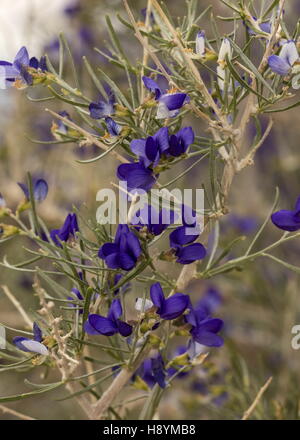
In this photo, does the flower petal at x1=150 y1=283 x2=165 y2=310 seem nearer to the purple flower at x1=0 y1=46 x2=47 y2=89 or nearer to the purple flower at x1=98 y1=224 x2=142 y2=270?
the purple flower at x1=98 y1=224 x2=142 y2=270

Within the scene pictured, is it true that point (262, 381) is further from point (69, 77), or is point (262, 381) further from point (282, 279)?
point (69, 77)

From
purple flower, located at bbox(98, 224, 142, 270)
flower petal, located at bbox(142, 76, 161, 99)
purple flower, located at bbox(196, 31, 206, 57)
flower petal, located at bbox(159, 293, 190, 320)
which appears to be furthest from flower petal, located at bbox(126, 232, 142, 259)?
purple flower, located at bbox(196, 31, 206, 57)

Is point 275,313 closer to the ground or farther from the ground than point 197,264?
closer to the ground

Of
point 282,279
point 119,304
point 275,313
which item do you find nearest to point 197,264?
point 119,304

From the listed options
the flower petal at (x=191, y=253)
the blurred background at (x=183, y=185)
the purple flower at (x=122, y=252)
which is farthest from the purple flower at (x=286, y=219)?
the blurred background at (x=183, y=185)
